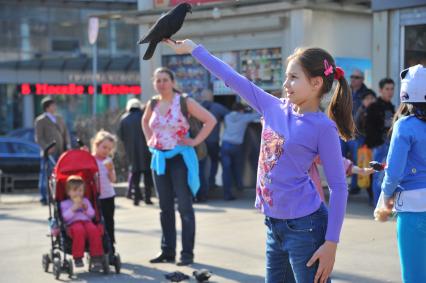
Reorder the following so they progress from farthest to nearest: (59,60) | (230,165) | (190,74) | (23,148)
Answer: (59,60)
(23,148)
(190,74)
(230,165)

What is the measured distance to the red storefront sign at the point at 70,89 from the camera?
38.7m

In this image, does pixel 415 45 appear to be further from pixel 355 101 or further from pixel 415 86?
pixel 415 86

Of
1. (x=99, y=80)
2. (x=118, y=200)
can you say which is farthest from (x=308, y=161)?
(x=99, y=80)

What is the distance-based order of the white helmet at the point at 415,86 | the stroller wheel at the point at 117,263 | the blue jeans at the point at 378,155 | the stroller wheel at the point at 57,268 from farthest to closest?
the blue jeans at the point at 378,155 < the stroller wheel at the point at 117,263 < the stroller wheel at the point at 57,268 < the white helmet at the point at 415,86

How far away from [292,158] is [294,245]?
1.37ft

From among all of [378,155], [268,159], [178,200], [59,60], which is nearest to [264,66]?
[378,155]

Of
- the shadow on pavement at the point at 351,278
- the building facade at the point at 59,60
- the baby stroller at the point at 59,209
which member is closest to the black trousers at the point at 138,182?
the baby stroller at the point at 59,209

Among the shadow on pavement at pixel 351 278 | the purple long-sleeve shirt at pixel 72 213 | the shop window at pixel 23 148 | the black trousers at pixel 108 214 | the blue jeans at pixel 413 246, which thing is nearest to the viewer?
the blue jeans at pixel 413 246

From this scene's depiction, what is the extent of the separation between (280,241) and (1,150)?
1692 cm

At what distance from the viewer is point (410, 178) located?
14.5 feet

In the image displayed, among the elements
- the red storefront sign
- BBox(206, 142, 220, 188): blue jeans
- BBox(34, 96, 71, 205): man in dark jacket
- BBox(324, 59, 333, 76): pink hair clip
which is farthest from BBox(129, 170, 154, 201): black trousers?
the red storefront sign

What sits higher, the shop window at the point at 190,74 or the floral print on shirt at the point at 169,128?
the shop window at the point at 190,74

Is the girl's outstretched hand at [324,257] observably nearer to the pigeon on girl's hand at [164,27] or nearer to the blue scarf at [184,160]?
the pigeon on girl's hand at [164,27]

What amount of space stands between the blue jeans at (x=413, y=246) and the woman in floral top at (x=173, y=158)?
331cm
